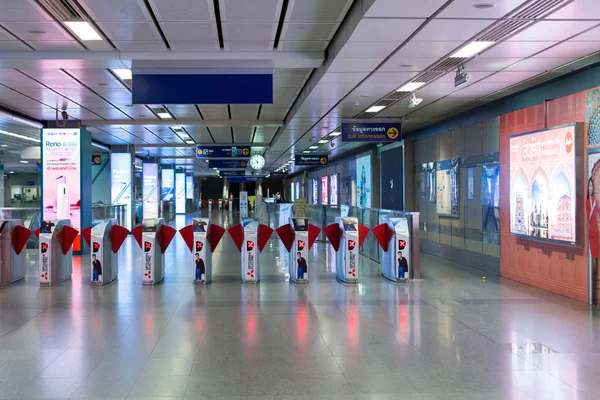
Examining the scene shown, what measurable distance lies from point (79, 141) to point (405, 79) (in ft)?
26.7

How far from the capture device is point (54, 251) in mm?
8781

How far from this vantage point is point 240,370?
175 inches

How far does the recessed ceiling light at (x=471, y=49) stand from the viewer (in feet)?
20.2

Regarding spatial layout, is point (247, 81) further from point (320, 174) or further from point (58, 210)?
point (320, 174)

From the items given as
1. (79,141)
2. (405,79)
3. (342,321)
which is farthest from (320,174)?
(342,321)

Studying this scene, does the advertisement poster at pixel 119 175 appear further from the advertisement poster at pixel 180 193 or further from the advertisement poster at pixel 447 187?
the advertisement poster at pixel 180 193

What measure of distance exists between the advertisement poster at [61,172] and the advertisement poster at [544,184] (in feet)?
31.2

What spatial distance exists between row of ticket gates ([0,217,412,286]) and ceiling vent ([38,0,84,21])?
12.9 feet

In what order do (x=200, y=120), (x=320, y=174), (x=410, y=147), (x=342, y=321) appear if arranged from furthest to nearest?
(x=320, y=174) → (x=410, y=147) → (x=200, y=120) → (x=342, y=321)

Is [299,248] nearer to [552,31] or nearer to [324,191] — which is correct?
[552,31]

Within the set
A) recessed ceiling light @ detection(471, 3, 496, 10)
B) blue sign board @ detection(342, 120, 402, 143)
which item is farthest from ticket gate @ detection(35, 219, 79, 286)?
recessed ceiling light @ detection(471, 3, 496, 10)

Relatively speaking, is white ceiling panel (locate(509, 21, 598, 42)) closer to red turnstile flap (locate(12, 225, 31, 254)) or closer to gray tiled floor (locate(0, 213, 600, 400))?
gray tiled floor (locate(0, 213, 600, 400))

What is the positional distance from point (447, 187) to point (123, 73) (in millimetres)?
7445

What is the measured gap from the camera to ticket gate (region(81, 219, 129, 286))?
8.72 m
